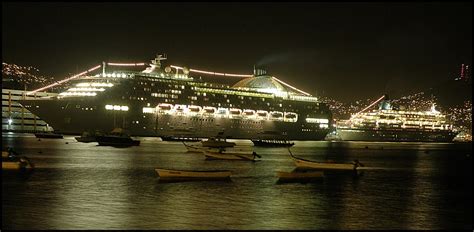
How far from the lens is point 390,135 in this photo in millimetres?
103625

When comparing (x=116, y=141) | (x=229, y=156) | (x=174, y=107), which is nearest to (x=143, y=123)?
(x=174, y=107)

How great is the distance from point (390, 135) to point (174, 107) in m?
45.7

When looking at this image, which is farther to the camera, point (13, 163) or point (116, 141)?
point (116, 141)

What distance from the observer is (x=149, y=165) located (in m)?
37.6

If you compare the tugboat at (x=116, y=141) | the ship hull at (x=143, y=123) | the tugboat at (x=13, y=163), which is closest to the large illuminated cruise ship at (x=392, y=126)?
the ship hull at (x=143, y=123)

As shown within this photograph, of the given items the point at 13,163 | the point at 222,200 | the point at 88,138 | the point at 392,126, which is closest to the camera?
the point at 222,200

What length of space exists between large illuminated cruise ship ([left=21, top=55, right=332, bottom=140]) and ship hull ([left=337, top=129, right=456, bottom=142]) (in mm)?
16014

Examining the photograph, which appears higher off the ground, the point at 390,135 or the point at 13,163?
the point at 390,135

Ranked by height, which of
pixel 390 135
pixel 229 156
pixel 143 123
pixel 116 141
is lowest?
pixel 229 156

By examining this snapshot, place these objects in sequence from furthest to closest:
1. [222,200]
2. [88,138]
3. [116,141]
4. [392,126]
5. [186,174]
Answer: [392,126] → [88,138] → [116,141] → [186,174] → [222,200]

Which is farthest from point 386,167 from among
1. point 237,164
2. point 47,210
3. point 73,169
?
point 47,210

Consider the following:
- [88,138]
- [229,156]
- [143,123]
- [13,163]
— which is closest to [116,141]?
[88,138]

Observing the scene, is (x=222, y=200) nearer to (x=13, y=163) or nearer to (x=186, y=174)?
(x=186, y=174)

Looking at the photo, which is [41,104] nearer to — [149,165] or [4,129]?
[4,129]
